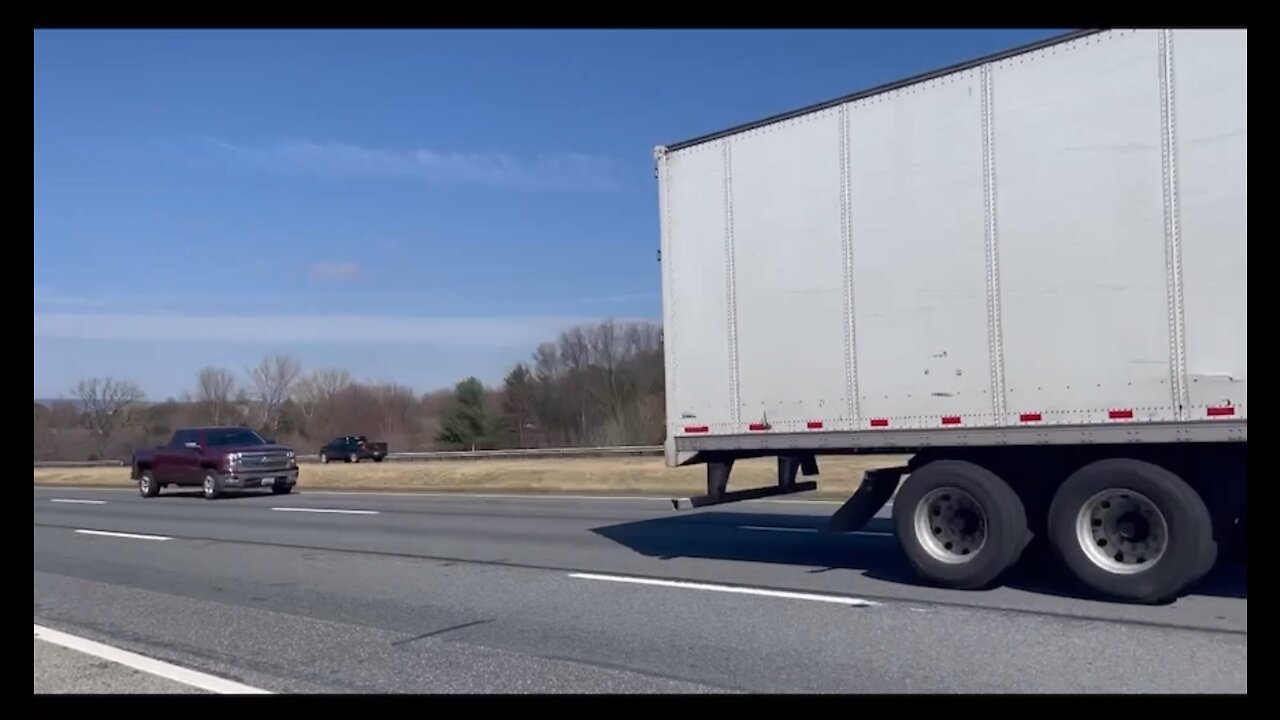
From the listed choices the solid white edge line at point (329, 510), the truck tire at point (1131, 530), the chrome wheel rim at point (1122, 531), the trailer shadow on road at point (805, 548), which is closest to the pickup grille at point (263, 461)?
the solid white edge line at point (329, 510)

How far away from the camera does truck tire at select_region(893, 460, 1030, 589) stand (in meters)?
9.79

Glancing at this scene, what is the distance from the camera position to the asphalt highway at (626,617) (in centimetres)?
745

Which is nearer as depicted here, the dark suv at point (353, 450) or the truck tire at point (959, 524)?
the truck tire at point (959, 524)

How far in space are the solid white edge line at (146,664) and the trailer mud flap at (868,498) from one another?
5.96 meters

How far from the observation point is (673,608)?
9844mm

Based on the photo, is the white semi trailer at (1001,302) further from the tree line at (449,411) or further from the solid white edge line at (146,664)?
the tree line at (449,411)

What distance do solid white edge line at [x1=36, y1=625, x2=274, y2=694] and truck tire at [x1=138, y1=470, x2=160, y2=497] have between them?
72.7 ft

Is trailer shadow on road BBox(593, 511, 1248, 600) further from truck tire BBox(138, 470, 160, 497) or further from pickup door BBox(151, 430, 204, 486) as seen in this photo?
truck tire BBox(138, 470, 160, 497)

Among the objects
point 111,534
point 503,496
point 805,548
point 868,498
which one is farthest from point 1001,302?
point 503,496

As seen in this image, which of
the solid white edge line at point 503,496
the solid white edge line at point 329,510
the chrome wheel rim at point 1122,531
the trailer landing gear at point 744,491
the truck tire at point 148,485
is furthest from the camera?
the truck tire at point 148,485

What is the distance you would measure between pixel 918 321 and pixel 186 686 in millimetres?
6507

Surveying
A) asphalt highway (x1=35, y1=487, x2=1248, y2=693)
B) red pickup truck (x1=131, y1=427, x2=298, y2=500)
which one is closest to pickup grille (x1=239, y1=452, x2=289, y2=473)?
red pickup truck (x1=131, y1=427, x2=298, y2=500)
